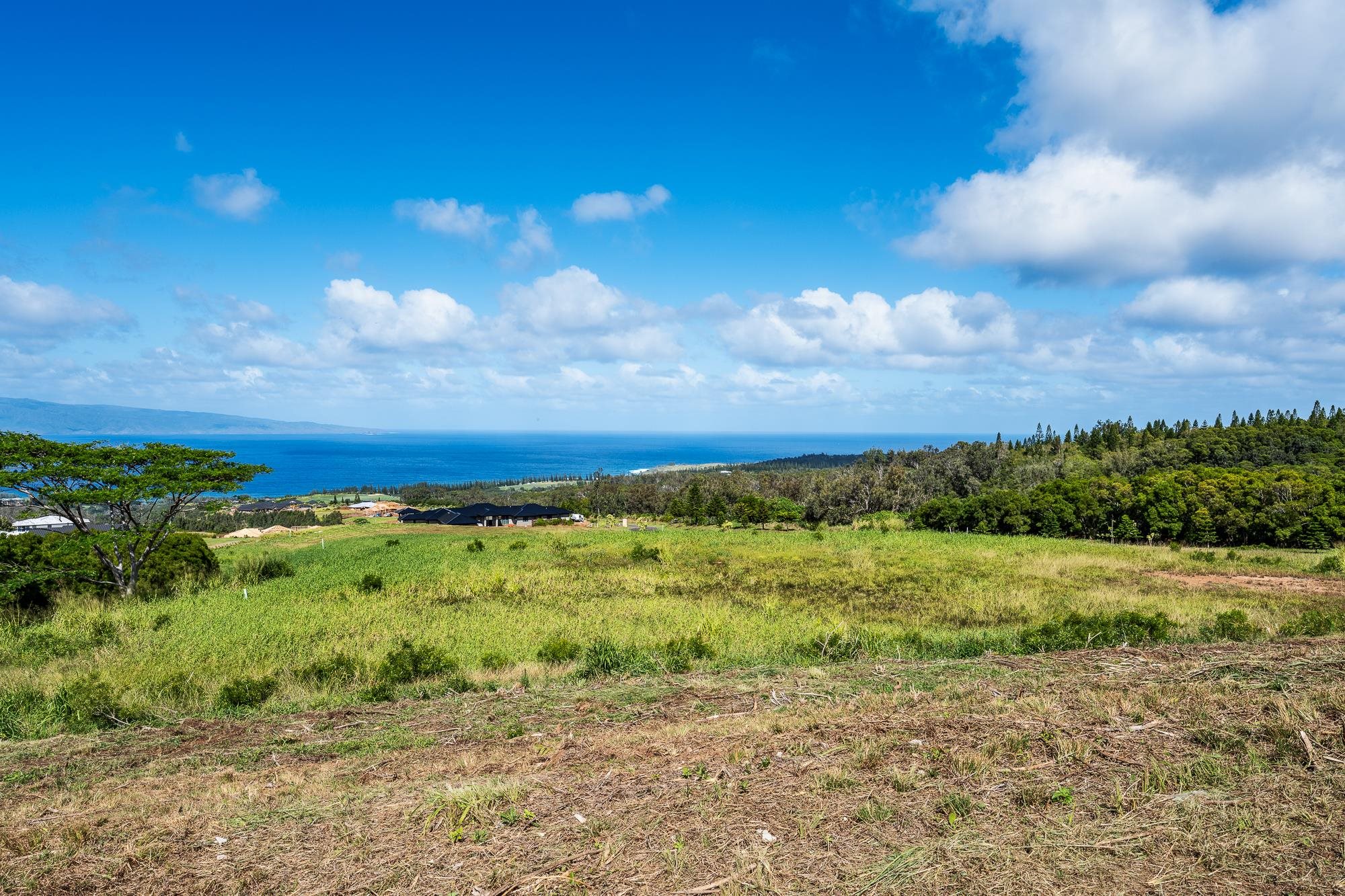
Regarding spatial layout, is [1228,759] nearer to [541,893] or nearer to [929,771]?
[929,771]

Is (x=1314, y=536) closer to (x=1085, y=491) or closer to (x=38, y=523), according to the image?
(x=1085, y=491)

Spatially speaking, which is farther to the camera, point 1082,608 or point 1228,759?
point 1082,608

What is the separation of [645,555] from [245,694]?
20.3 metres

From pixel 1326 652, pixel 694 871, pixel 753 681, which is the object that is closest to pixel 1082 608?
pixel 1326 652

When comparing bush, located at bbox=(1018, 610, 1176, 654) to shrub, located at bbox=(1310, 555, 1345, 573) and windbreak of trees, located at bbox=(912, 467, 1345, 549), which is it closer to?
shrub, located at bbox=(1310, 555, 1345, 573)

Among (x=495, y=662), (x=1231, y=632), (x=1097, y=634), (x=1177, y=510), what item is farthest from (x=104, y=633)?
(x=1177, y=510)

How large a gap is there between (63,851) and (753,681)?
7.08m

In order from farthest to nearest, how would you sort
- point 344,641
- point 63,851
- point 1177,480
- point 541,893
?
1. point 1177,480
2. point 344,641
3. point 63,851
4. point 541,893

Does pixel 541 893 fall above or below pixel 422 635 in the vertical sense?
above

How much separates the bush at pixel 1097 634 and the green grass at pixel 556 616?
0.59ft

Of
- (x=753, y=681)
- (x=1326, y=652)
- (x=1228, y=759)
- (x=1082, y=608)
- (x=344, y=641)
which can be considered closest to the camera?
(x=1228, y=759)

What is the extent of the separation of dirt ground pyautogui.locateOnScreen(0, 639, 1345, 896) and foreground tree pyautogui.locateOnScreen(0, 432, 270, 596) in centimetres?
1449

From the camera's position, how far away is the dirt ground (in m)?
3.78

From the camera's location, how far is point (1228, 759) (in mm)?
4781
